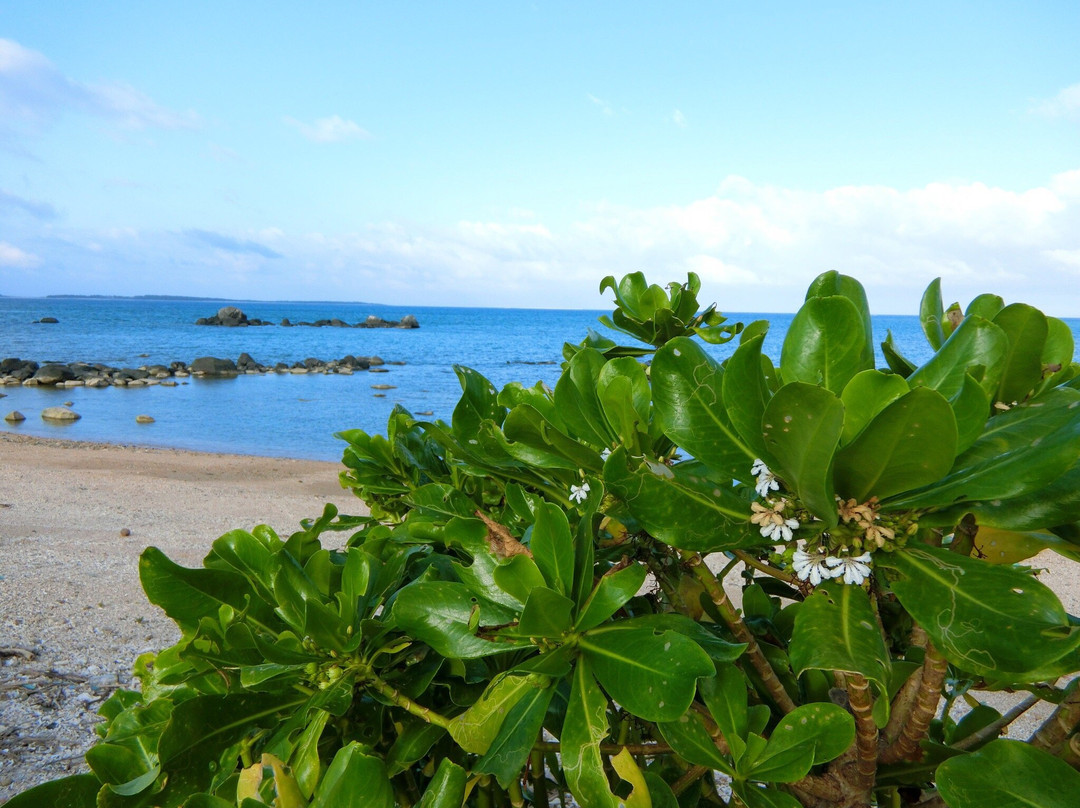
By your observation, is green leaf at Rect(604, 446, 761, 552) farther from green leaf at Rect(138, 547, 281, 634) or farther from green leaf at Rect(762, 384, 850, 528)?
green leaf at Rect(138, 547, 281, 634)

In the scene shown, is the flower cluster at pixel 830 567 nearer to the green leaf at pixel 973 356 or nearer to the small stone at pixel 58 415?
the green leaf at pixel 973 356

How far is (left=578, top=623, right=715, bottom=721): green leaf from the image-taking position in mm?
703

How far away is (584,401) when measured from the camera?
902mm

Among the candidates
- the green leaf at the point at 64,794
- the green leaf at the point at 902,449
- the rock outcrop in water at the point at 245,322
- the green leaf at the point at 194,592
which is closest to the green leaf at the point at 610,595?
the green leaf at the point at 902,449

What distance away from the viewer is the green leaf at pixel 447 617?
82 centimetres

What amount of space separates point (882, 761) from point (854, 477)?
485 mm

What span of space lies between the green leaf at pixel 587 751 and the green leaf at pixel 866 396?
0.37 meters

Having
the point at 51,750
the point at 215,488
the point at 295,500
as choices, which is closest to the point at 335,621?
the point at 51,750

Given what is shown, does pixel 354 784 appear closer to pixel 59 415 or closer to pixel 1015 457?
pixel 1015 457

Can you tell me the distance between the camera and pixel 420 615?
0.84 meters

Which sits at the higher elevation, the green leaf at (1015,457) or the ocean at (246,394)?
the green leaf at (1015,457)

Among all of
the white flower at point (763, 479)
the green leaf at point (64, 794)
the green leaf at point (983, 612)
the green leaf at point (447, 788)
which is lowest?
the green leaf at point (64, 794)

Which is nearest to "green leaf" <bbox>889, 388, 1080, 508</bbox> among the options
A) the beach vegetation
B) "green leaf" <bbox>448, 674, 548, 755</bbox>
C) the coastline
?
the beach vegetation

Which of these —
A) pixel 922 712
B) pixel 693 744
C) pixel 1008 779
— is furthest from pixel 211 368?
pixel 1008 779
